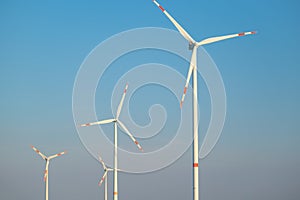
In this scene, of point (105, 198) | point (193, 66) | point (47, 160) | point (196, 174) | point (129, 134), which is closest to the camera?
point (196, 174)

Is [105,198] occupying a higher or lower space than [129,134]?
lower

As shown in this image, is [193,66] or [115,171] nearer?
[193,66]

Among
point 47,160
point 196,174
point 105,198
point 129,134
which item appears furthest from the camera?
point 105,198

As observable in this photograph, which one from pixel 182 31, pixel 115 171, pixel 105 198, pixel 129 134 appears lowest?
pixel 105 198

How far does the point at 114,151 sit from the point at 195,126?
22437mm

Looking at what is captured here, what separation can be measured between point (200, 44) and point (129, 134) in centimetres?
1810

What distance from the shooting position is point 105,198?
87562mm

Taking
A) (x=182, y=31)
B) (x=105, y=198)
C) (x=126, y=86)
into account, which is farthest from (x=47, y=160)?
(x=182, y=31)

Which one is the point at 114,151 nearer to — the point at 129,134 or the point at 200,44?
the point at 129,134

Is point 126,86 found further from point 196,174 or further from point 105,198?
point 105,198

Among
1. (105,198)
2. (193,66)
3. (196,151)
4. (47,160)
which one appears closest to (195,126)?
(196,151)

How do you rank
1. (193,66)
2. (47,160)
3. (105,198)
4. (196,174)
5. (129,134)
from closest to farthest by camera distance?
(196,174), (193,66), (129,134), (47,160), (105,198)

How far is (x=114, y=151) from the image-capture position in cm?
5966

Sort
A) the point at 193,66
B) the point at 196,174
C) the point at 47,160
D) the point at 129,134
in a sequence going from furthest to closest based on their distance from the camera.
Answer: the point at 47,160, the point at 129,134, the point at 193,66, the point at 196,174
